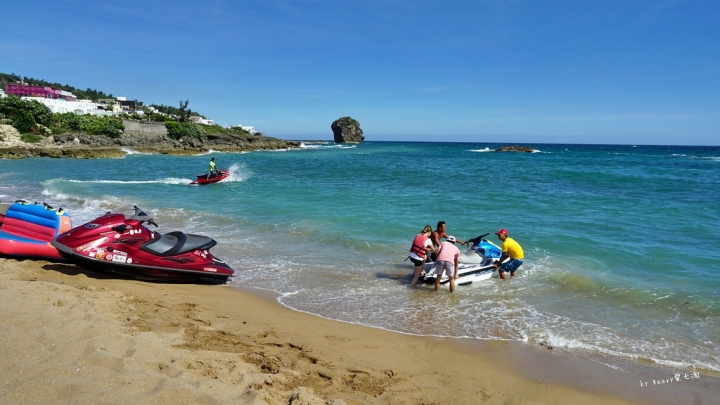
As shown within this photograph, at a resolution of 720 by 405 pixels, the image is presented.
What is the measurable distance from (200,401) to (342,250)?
799 centimetres

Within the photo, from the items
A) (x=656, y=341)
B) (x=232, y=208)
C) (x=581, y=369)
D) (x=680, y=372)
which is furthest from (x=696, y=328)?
(x=232, y=208)

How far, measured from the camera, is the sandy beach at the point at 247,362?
12.2 ft

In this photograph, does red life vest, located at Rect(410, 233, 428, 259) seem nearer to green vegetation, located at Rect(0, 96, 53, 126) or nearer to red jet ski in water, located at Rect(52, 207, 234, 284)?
red jet ski in water, located at Rect(52, 207, 234, 284)

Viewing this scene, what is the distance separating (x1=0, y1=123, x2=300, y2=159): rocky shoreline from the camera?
4491 cm

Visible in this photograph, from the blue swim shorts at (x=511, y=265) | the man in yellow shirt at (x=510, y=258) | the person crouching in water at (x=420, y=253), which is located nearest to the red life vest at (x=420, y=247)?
the person crouching in water at (x=420, y=253)

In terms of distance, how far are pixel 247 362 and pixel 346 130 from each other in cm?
13911

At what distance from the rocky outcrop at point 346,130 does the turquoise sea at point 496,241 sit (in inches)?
4673

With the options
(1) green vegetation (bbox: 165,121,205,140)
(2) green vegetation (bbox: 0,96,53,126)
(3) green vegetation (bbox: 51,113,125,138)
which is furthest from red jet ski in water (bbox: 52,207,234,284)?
(1) green vegetation (bbox: 165,121,205,140)

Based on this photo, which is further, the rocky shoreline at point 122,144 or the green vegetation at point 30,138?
the green vegetation at point 30,138

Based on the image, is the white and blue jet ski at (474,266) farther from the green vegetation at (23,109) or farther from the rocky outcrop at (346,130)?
the rocky outcrop at (346,130)

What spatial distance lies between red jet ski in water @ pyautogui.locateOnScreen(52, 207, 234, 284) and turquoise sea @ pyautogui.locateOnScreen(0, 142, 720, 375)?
2.95ft

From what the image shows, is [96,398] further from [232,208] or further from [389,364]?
[232,208]

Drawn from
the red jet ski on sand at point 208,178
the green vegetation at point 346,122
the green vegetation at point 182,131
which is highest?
the green vegetation at point 346,122

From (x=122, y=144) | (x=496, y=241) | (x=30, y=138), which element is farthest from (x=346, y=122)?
(x=496, y=241)
